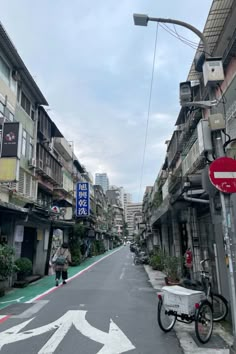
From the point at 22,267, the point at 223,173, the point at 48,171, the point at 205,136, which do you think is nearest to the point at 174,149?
the point at 48,171

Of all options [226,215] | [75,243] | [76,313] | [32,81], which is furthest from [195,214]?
[75,243]

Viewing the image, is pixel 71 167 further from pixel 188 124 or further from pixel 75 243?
pixel 188 124

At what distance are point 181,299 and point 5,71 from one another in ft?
44.8

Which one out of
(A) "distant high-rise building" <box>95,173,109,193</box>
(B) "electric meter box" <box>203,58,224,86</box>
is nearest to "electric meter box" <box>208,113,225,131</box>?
(B) "electric meter box" <box>203,58,224,86</box>

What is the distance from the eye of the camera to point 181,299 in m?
5.56

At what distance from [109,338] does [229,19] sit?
771 centimetres

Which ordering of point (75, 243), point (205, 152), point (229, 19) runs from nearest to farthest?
point (205, 152), point (229, 19), point (75, 243)

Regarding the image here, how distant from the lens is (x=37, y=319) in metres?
7.33

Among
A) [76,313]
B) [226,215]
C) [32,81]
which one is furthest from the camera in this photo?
[32,81]

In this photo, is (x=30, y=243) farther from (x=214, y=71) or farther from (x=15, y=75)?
(x=214, y=71)

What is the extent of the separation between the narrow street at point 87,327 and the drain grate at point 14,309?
1.2 inches

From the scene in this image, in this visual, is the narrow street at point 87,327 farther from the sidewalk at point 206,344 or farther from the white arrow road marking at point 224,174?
the white arrow road marking at point 224,174

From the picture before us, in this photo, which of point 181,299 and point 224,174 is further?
point 181,299

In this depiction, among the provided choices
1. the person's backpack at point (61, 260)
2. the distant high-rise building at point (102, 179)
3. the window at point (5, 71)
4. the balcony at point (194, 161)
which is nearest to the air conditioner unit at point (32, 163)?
the window at point (5, 71)
